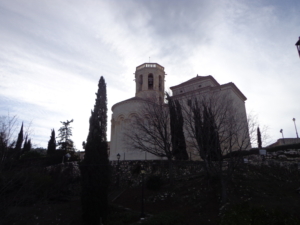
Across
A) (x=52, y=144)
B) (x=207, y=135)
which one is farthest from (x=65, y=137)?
(x=207, y=135)

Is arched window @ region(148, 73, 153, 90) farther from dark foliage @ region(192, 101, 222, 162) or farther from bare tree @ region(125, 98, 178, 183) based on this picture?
dark foliage @ region(192, 101, 222, 162)

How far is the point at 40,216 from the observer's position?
1230 centimetres

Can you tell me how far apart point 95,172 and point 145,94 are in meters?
17.5

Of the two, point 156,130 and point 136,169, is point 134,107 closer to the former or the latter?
point 136,169

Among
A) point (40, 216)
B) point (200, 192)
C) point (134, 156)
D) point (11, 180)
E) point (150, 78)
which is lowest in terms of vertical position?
point (40, 216)

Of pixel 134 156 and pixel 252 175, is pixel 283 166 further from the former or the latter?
pixel 134 156

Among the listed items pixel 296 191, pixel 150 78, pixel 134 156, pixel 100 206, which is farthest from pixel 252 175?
pixel 150 78

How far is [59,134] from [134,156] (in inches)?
682

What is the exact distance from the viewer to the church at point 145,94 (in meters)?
24.0

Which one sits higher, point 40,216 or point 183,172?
point 183,172

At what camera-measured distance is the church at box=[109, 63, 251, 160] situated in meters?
24.0

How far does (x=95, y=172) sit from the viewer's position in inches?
485

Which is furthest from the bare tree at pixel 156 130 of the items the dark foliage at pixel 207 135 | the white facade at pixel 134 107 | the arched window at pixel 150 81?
the arched window at pixel 150 81

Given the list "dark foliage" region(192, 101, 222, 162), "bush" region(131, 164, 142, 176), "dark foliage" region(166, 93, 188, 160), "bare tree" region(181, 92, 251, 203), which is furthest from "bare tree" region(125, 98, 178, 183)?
"dark foliage" region(192, 101, 222, 162)
